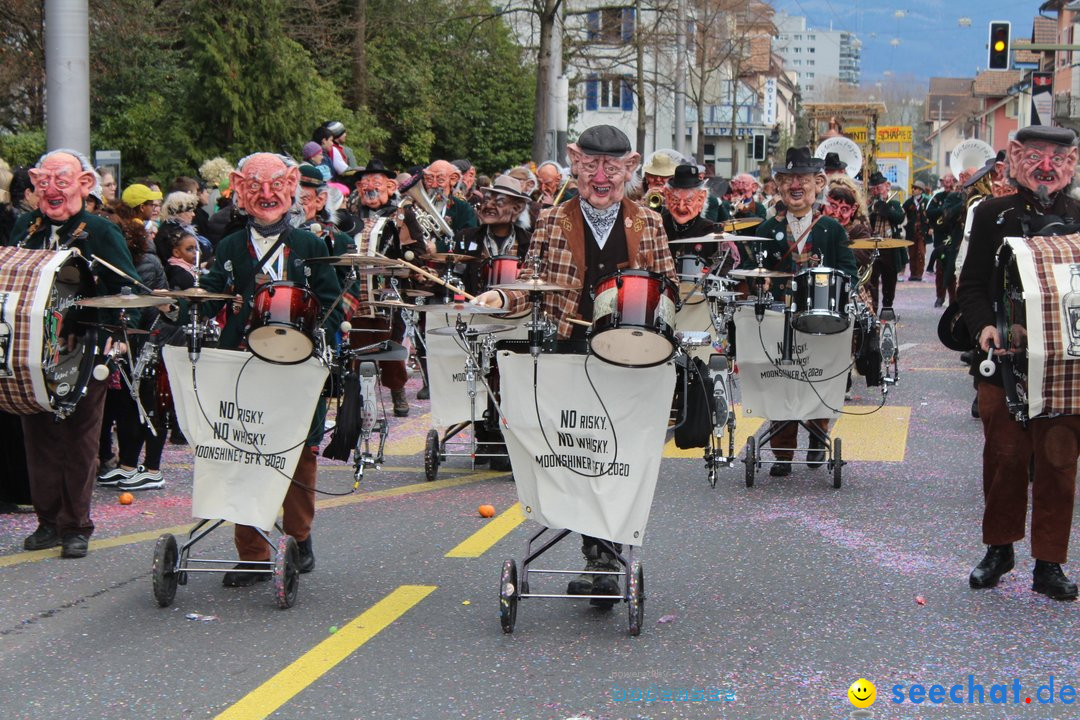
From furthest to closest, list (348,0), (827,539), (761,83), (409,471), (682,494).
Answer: (761,83)
(348,0)
(409,471)
(682,494)
(827,539)

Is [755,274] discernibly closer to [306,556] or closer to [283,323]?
[306,556]

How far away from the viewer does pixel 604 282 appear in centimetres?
569

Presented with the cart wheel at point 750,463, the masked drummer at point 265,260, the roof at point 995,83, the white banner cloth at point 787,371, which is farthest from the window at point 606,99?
the masked drummer at point 265,260

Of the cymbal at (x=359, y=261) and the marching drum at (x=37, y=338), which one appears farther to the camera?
the marching drum at (x=37, y=338)

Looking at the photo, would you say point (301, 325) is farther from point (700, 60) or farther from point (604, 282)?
point (700, 60)

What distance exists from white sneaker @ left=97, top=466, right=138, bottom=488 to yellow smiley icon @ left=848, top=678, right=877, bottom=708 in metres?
5.59

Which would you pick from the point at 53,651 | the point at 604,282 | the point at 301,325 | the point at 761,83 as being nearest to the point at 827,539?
the point at 604,282

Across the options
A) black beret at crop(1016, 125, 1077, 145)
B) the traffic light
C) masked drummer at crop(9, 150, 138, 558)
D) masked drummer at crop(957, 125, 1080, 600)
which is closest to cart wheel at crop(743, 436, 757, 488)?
masked drummer at crop(957, 125, 1080, 600)

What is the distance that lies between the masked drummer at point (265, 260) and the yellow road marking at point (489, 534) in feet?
3.48

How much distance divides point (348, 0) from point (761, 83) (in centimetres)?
5640

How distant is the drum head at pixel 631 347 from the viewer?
5605mm

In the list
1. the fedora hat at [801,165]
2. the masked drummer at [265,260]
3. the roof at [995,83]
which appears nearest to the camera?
the masked drummer at [265,260]

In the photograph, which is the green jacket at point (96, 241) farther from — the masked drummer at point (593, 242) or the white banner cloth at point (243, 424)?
the masked drummer at point (593, 242)

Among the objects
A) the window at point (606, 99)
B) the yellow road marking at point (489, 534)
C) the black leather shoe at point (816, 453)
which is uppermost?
the window at point (606, 99)
